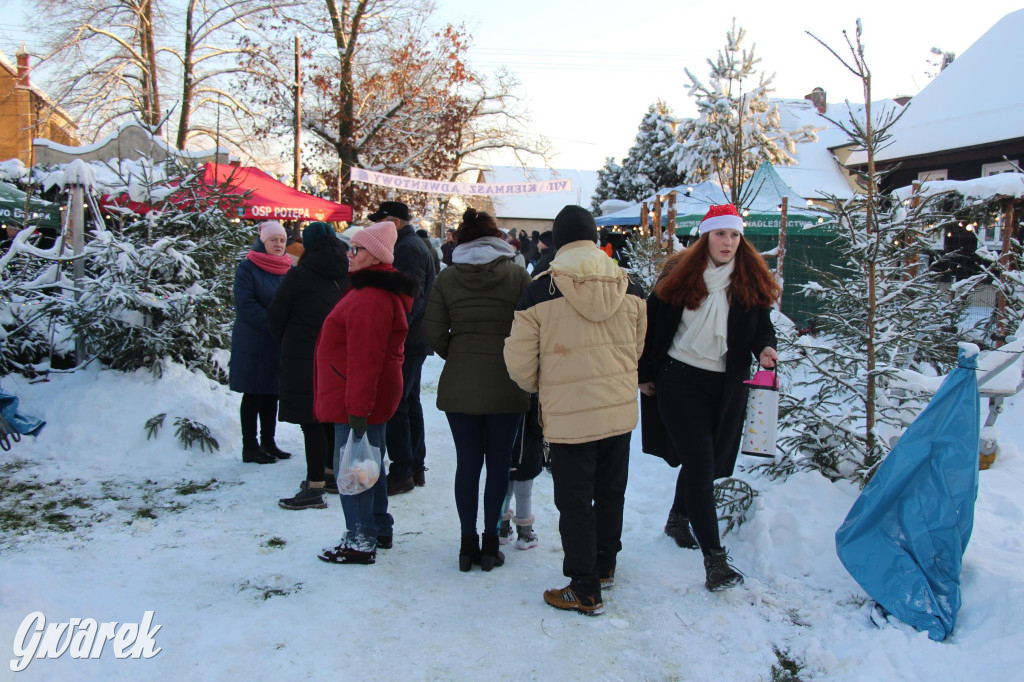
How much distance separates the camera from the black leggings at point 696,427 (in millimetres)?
3416

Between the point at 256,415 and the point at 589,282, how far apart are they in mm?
3559

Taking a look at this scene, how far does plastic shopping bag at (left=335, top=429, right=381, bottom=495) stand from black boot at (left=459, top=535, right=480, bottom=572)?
0.59 metres

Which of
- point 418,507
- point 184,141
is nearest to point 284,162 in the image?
point 184,141

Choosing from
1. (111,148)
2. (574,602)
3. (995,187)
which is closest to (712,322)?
(574,602)

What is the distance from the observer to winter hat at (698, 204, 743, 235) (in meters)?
3.52

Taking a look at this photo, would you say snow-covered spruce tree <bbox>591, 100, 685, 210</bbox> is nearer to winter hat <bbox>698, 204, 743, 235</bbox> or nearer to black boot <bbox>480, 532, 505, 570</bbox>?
winter hat <bbox>698, 204, 743, 235</bbox>

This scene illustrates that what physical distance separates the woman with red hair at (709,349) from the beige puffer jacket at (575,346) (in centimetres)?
46

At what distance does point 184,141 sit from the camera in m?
23.3

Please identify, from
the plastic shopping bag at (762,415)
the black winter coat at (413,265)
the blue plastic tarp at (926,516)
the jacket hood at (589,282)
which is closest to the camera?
the blue plastic tarp at (926,516)

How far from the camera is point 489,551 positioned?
371cm

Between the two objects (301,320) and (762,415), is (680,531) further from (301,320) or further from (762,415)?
(301,320)

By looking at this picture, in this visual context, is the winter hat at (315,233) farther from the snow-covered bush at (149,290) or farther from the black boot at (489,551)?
the black boot at (489,551)

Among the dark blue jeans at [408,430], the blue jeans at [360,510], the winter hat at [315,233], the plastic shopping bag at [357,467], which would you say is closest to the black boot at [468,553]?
the blue jeans at [360,510]

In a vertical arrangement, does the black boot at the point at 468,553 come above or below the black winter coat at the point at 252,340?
below
